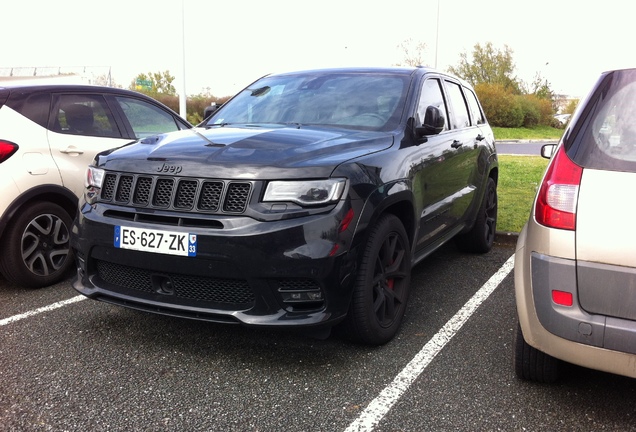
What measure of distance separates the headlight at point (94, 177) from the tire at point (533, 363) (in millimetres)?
2433

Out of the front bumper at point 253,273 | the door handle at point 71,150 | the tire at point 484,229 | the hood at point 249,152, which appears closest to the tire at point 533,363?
the front bumper at point 253,273

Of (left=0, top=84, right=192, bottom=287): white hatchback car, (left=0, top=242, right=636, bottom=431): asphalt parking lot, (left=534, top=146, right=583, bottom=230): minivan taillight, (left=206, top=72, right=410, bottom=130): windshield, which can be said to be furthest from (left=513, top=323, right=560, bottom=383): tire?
(left=0, top=84, right=192, bottom=287): white hatchback car

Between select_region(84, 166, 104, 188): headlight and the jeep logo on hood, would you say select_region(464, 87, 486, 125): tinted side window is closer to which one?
the jeep logo on hood

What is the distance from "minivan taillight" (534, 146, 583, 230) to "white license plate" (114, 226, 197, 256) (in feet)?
5.39

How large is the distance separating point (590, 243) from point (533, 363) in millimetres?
835

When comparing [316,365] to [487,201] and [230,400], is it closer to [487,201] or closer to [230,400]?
[230,400]

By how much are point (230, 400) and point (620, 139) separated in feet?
6.92

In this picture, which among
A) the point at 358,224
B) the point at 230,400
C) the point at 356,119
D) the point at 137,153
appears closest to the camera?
the point at 230,400

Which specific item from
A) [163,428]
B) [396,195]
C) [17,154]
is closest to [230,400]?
[163,428]

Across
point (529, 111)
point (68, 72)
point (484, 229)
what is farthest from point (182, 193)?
point (68, 72)

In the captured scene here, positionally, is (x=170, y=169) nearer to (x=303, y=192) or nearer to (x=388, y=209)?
(x=303, y=192)

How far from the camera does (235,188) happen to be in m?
2.96

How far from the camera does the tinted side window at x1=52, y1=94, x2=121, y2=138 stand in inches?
189

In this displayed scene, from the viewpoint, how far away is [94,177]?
3488 mm
